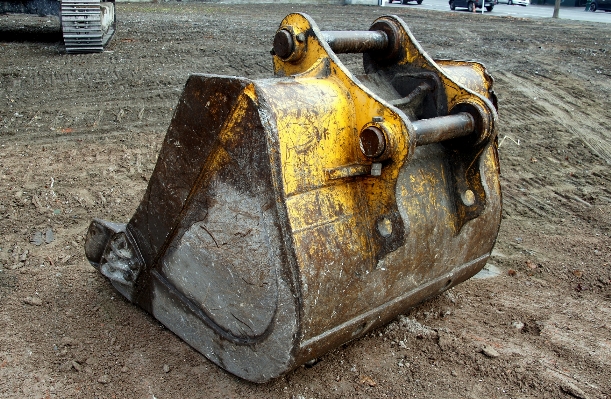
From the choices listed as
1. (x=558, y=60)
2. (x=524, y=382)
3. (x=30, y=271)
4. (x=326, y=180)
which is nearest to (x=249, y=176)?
(x=326, y=180)

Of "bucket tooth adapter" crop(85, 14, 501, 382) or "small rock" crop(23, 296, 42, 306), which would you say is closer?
"bucket tooth adapter" crop(85, 14, 501, 382)

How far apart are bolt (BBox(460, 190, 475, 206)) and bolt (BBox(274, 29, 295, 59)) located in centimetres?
104

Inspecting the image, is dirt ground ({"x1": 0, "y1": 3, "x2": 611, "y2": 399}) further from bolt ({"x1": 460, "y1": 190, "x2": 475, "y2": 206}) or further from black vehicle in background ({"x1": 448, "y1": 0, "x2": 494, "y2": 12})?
black vehicle in background ({"x1": 448, "y1": 0, "x2": 494, "y2": 12})

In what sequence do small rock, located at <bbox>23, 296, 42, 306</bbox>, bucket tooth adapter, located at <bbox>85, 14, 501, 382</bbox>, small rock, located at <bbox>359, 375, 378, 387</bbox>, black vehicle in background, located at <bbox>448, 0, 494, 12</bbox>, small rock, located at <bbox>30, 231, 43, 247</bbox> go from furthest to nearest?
black vehicle in background, located at <bbox>448, 0, 494, 12</bbox> → small rock, located at <bbox>30, 231, 43, 247</bbox> → small rock, located at <bbox>23, 296, 42, 306</bbox> → small rock, located at <bbox>359, 375, 378, 387</bbox> → bucket tooth adapter, located at <bbox>85, 14, 501, 382</bbox>

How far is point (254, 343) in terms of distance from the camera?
256cm

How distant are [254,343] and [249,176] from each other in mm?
671

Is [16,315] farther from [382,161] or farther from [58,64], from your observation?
[58,64]

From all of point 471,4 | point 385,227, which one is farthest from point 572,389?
point 471,4

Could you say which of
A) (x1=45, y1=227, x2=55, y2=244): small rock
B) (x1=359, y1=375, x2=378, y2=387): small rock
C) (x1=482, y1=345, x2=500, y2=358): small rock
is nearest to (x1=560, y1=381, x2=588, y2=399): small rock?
(x1=482, y1=345, x2=500, y2=358): small rock

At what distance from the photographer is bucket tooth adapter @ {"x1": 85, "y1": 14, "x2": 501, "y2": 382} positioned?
2.44m

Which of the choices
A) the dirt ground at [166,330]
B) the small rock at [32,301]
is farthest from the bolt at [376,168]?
the small rock at [32,301]

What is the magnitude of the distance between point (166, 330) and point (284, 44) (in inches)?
57.6

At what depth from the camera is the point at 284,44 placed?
114 inches

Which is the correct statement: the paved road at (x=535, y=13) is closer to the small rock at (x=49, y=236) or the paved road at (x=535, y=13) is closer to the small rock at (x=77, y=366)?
the small rock at (x=49, y=236)
